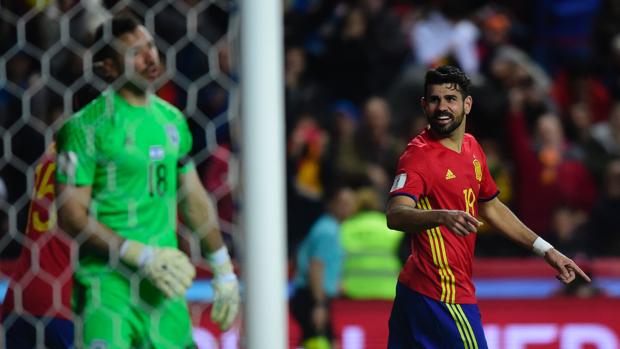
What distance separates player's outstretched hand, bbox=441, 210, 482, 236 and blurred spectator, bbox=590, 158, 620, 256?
4.63 metres

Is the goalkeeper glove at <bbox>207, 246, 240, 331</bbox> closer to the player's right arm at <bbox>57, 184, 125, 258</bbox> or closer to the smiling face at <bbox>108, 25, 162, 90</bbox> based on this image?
the player's right arm at <bbox>57, 184, 125, 258</bbox>

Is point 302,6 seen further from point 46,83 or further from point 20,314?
point 20,314

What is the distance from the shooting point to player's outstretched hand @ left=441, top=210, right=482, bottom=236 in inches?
95.8

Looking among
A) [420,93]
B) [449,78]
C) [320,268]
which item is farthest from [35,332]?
[420,93]

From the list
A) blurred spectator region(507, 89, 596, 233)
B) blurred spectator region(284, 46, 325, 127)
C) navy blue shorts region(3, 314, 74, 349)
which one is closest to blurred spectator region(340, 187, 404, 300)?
blurred spectator region(284, 46, 325, 127)

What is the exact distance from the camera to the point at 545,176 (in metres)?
7.24

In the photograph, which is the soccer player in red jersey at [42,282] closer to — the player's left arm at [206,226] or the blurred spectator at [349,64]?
the player's left arm at [206,226]

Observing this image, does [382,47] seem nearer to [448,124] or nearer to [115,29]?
[115,29]

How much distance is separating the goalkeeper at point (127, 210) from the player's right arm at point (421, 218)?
87 cm

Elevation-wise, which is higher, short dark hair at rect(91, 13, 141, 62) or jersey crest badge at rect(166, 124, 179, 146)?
short dark hair at rect(91, 13, 141, 62)

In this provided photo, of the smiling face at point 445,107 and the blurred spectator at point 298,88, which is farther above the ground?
the blurred spectator at point 298,88

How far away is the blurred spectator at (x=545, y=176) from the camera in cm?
716

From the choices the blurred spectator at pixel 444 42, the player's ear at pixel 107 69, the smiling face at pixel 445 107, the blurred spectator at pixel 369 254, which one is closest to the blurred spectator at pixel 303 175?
the blurred spectator at pixel 369 254

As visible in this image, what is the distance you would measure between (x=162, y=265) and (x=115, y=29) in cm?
69
